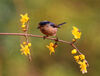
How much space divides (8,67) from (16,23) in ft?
3.02

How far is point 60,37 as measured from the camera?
6273mm

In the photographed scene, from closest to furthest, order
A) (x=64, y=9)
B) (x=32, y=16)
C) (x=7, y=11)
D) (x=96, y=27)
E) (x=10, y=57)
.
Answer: (x=7, y=11)
(x=10, y=57)
(x=32, y=16)
(x=96, y=27)
(x=64, y=9)

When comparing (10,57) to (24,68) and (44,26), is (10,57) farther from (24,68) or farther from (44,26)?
(44,26)

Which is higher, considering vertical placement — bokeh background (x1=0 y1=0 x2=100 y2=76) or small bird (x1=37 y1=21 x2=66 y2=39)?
small bird (x1=37 y1=21 x2=66 y2=39)

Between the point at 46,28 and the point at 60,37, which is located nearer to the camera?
the point at 46,28

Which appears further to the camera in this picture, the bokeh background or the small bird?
the bokeh background

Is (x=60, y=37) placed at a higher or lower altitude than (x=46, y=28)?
lower

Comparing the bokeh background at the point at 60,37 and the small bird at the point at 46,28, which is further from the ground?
the small bird at the point at 46,28

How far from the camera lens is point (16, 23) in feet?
18.1

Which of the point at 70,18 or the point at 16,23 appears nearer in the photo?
the point at 16,23

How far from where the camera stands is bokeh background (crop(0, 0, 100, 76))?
5.49 metres

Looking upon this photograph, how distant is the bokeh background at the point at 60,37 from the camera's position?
5.49 m

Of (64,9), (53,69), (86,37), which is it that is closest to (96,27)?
(86,37)

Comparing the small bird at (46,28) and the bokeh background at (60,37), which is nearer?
the small bird at (46,28)
